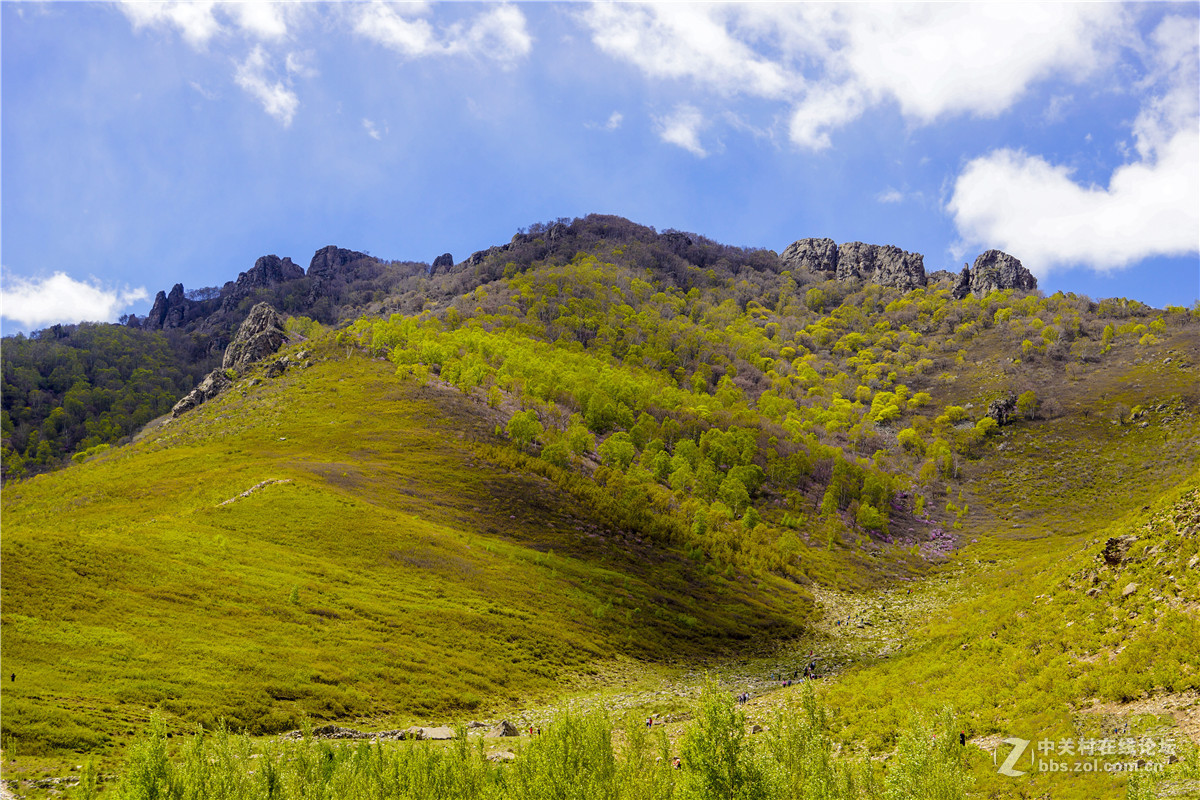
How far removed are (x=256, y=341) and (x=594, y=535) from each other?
132168 millimetres

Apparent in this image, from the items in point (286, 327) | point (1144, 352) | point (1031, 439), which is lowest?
point (1031, 439)

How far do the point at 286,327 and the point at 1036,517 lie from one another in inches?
8511

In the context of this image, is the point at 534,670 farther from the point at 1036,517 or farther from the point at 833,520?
the point at 1036,517

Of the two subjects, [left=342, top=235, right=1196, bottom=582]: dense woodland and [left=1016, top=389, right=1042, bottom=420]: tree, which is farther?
[left=1016, top=389, right=1042, bottom=420]: tree

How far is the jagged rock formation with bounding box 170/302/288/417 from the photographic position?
148m

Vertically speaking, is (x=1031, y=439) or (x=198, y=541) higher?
(x=1031, y=439)

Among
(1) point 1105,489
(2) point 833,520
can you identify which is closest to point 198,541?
(2) point 833,520

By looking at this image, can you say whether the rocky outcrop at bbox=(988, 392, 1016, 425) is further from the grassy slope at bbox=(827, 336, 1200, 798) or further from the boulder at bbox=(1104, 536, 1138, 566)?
the boulder at bbox=(1104, 536, 1138, 566)

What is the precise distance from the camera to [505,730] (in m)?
39.8

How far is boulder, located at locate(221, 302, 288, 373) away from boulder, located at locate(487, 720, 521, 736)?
151 metres

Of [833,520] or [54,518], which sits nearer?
[54,518]

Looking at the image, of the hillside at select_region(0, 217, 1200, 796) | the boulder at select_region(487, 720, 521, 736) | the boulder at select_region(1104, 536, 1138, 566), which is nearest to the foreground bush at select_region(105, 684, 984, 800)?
the hillside at select_region(0, 217, 1200, 796)

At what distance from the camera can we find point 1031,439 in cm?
14262

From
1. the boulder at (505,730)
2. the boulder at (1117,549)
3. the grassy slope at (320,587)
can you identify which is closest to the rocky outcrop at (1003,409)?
the grassy slope at (320,587)
